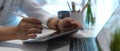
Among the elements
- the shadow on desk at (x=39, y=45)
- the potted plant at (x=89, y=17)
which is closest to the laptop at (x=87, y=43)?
the shadow on desk at (x=39, y=45)

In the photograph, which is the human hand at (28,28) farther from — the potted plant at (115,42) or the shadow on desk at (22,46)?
the potted plant at (115,42)

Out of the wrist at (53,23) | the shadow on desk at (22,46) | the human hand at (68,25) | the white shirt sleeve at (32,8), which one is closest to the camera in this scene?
the shadow on desk at (22,46)

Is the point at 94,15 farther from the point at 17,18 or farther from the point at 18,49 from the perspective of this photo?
the point at 18,49

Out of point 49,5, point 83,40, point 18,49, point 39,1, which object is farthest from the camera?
point 49,5

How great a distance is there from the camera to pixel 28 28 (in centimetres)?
80

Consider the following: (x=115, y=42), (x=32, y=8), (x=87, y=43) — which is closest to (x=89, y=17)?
(x=32, y=8)

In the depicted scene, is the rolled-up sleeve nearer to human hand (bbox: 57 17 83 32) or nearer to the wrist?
the wrist

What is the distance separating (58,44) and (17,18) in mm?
507

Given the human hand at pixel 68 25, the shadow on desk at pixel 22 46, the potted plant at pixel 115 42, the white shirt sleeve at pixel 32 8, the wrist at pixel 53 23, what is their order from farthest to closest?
the white shirt sleeve at pixel 32 8, the wrist at pixel 53 23, the human hand at pixel 68 25, the shadow on desk at pixel 22 46, the potted plant at pixel 115 42

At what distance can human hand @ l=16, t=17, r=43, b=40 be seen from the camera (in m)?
0.80

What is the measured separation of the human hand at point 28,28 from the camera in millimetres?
800

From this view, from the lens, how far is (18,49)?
2.53 feet

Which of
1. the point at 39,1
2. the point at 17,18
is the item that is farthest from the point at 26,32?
the point at 39,1

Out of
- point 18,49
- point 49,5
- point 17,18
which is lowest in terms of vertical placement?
point 18,49
